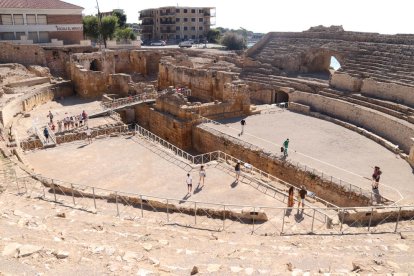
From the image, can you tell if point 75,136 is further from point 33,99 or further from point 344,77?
point 344,77

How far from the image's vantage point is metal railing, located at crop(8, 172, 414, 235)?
33.3ft

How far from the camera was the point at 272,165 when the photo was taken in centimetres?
1717

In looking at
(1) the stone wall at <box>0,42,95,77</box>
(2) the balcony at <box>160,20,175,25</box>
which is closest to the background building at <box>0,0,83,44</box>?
(1) the stone wall at <box>0,42,95,77</box>

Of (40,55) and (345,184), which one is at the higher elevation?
(40,55)

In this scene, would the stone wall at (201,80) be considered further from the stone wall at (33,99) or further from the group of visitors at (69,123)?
the group of visitors at (69,123)

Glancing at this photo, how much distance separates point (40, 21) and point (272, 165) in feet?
105

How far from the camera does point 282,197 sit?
13258 millimetres

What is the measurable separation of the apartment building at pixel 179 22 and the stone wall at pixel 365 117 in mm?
50433

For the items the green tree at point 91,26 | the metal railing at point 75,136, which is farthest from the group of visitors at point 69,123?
the green tree at point 91,26

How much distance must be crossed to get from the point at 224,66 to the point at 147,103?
11.7 m

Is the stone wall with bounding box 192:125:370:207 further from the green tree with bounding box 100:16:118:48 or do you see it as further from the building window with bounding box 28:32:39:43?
the green tree with bounding box 100:16:118:48

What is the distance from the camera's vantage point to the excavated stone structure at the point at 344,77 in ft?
70.5

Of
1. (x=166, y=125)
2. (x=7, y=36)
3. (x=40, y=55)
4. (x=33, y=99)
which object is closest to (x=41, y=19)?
(x=7, y=36)

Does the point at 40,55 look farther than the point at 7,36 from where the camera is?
No
